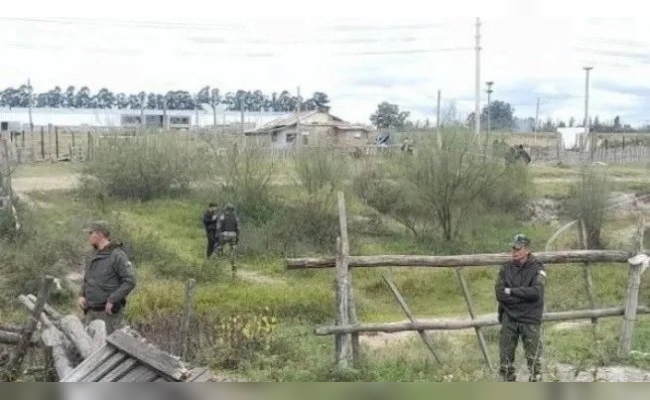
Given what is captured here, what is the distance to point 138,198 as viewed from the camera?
2212 centimetres

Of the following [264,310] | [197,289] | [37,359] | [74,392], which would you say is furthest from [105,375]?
[197,289]

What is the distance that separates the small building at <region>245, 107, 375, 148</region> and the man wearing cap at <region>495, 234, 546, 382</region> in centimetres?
1709

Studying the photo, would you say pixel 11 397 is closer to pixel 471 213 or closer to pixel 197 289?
pixel 197 289

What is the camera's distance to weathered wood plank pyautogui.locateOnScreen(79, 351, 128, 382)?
3957 millimetres

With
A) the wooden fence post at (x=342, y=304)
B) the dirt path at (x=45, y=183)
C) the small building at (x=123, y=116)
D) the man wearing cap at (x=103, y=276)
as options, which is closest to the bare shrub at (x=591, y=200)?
the dirt path at (x=45, y=183)

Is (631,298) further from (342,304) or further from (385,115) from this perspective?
(385,115)

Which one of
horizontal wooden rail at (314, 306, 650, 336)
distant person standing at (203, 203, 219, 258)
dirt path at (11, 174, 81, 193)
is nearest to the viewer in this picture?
horizontal wooden rail at (314, 306, 650, 336)

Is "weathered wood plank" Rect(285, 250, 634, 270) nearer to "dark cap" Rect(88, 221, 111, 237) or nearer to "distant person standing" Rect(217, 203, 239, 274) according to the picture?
"dark cap" Rect(88, 221, 111, 237)

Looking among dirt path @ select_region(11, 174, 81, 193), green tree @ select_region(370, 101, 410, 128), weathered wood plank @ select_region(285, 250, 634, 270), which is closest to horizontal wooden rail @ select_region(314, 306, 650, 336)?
weathered wood plank @ select_region(285, 250, 634, 270)

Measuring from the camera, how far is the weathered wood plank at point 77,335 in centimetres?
512

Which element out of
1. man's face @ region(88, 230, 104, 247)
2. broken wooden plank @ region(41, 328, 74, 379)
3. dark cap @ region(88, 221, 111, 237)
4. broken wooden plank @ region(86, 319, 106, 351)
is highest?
dark cap @ region(88, 221, 111, 237)

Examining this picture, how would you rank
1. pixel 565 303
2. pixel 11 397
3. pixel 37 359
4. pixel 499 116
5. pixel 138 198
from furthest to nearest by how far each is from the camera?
1. pixel 499 116
2. pixel 138 198
3. pixel 565 303
4. pixel 37 359
5. pixel 11 397

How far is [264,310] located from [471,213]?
370 inches

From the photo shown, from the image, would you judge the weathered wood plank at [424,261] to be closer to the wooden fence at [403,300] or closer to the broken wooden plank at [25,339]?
the wooden fence at [403,300]
